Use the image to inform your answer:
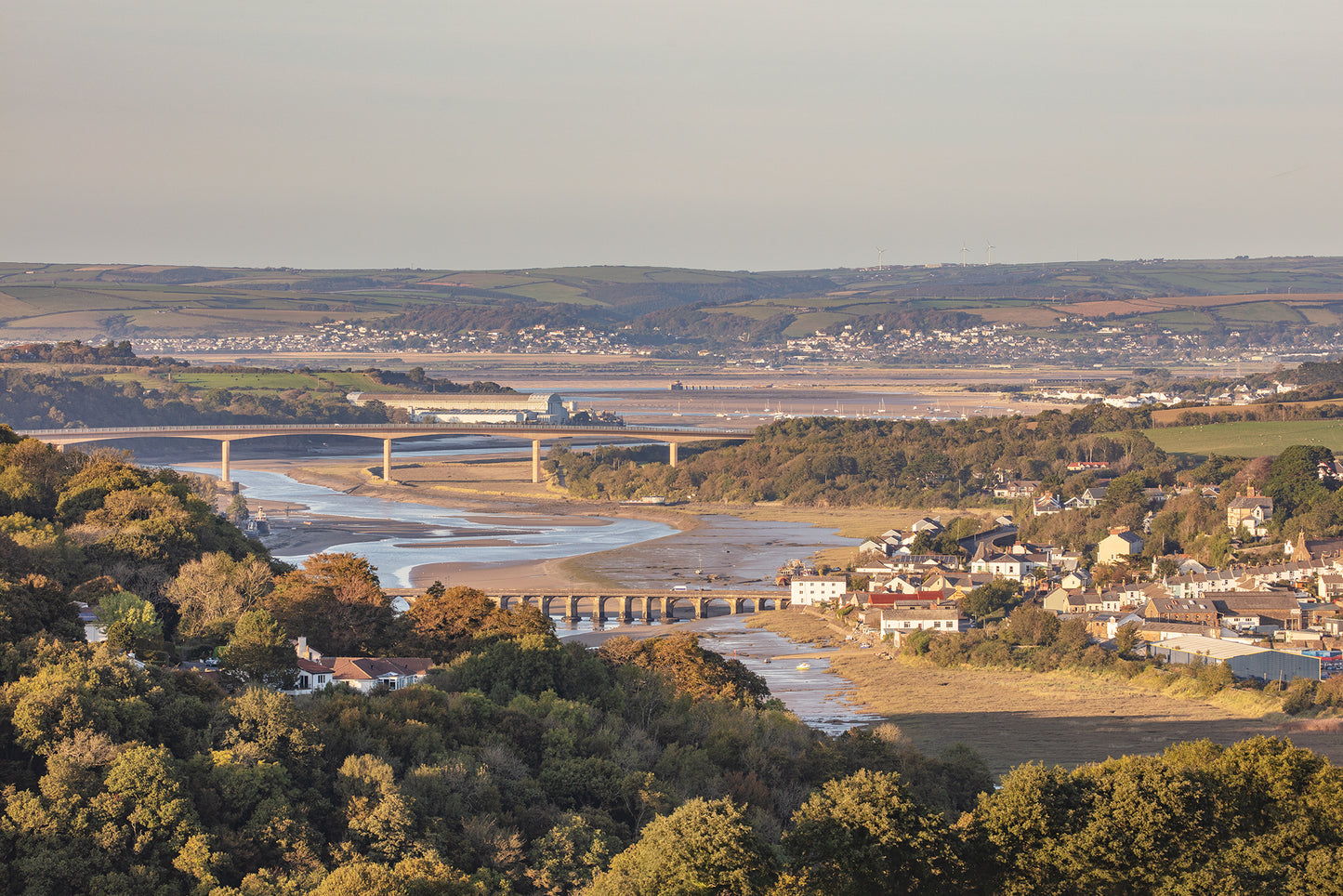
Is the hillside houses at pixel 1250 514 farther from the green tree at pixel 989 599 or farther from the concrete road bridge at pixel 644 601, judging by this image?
the concrete road bridge at pixel 644 601

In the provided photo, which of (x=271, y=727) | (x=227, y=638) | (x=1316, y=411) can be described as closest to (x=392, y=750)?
(x=271, y=727)

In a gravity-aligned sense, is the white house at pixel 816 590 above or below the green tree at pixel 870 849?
below

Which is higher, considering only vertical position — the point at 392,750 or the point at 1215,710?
the point at 392,750

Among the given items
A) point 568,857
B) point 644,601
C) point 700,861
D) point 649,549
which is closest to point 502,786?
point 568,857

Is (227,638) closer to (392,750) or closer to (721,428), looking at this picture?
(392,750)

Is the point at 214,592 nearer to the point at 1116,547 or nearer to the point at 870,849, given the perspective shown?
the point at 870,849

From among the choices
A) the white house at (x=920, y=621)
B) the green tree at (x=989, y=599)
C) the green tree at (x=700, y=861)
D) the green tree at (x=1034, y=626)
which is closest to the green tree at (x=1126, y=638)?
the green tree at (x=1034, y=626)
